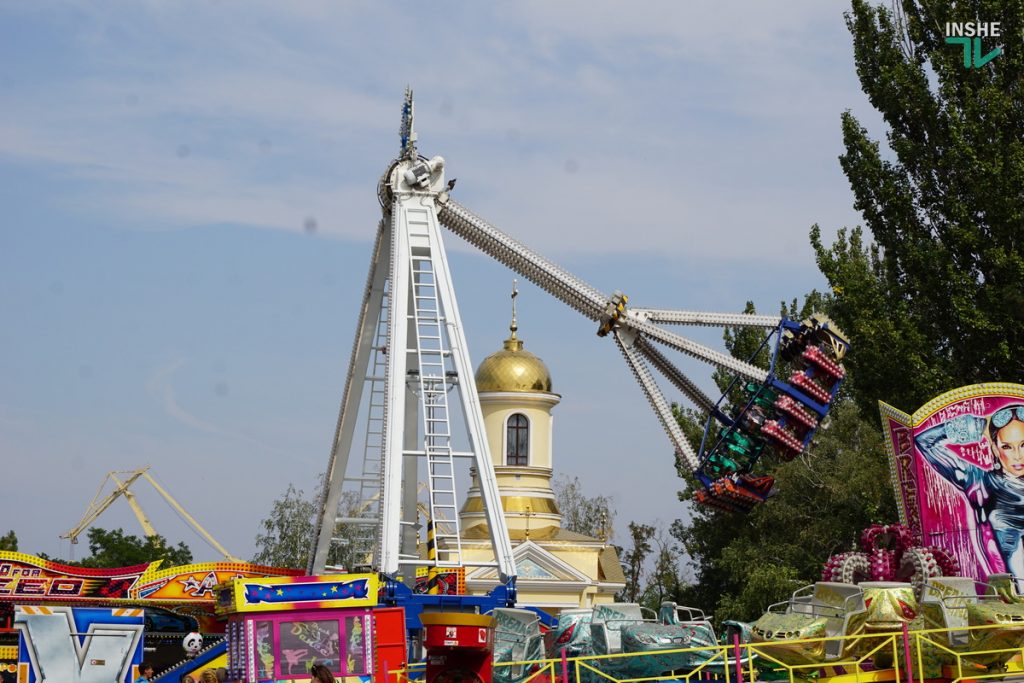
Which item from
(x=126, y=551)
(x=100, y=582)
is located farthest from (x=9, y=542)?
(x=100, y=582)

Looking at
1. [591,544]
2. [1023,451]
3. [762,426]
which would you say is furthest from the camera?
[591,544]

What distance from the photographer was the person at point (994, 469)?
1021 inches

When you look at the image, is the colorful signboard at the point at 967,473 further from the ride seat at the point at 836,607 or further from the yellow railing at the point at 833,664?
the ride seat at the point at 836,607

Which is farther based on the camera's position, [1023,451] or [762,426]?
[762,426]

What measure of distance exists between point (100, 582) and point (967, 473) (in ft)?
69.8

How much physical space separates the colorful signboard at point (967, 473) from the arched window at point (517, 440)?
994 inches

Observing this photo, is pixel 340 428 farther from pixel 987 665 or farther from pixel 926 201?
pixel 987 665

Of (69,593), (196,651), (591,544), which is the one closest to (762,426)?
(196,651)

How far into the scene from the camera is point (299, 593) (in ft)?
55.6

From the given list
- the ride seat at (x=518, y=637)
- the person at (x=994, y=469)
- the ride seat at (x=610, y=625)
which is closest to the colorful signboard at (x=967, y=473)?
the person at (x=994, y=469)

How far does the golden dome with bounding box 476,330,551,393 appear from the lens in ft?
168

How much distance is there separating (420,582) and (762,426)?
813 cm

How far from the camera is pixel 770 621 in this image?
760 inches

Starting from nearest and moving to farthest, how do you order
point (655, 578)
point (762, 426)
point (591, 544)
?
1. point (762, 426)
2. point (591, 544)
3. point (655, 578)
